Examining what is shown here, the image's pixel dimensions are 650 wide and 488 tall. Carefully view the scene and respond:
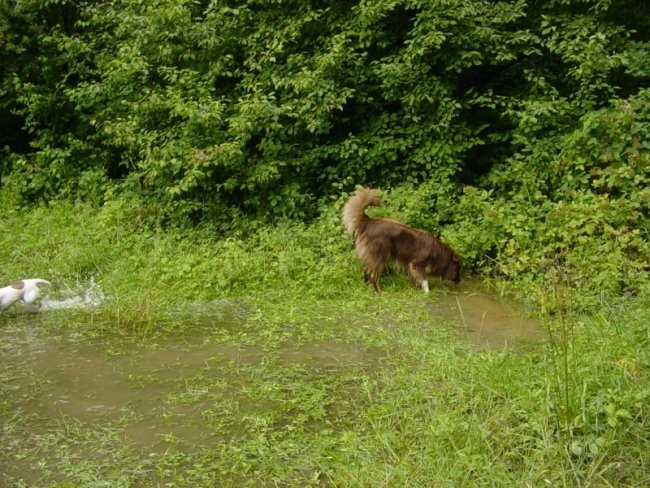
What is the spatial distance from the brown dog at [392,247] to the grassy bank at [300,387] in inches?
9.5

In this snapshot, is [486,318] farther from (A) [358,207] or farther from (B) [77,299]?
(B) [77,299]

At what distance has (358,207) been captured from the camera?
6.82m

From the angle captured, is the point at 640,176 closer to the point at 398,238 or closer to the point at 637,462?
the point at 398,238

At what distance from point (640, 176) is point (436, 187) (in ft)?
8.17

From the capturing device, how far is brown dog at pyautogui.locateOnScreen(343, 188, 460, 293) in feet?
22.5

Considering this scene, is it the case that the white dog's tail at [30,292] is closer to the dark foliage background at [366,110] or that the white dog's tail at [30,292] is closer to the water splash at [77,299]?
the water splash at [77,299]


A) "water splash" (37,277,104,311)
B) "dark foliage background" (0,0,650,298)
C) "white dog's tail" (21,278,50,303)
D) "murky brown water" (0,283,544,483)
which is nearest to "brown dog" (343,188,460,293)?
"dark foliage background" (0,0,650,298)

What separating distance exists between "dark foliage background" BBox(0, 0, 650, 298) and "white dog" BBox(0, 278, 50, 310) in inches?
103

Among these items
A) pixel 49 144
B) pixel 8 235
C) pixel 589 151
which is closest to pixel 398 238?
pixel 589 151

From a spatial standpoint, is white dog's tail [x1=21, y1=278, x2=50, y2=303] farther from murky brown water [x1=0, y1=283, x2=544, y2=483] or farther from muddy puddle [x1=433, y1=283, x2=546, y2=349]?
muddy puddle [x1=433, y1=283, x2=546, y2=349]

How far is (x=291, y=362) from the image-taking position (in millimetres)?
4820

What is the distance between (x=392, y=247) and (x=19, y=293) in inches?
155

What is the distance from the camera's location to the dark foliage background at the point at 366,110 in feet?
24.6

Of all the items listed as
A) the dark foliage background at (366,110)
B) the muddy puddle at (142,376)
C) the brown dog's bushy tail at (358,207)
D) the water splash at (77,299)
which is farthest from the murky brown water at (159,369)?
the dark foliage background at (366,110)
